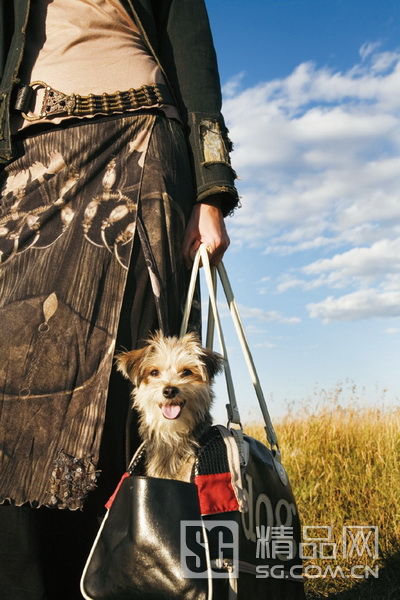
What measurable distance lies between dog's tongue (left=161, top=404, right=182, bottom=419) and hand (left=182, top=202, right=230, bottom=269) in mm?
620

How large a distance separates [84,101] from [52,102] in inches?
5.3

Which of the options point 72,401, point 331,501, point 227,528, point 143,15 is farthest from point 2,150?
point 331,501

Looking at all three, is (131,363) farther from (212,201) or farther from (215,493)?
(212,201)

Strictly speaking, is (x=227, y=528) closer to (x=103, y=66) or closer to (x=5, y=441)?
(x=5, y=441)

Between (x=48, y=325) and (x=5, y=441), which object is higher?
(x=48, y=325)

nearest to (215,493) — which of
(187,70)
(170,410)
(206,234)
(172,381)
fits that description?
(170,410)

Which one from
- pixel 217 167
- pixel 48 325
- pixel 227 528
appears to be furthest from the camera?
pixel 217 167

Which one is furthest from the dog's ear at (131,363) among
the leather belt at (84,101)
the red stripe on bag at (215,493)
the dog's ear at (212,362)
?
the leather belt at (84,101)

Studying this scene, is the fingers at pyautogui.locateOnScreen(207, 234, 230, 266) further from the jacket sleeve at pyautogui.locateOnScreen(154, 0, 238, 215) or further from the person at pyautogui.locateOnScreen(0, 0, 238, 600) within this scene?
the jacket sleeve at pyautogui.locateOnScreen(154, 0, 238, 215)

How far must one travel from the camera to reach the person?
2662mm

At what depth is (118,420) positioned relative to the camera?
283cm

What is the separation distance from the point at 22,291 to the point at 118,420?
2.03ft

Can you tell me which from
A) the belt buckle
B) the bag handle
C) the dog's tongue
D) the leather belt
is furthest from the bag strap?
the belt buckle

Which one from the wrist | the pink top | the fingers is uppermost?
the pink top
